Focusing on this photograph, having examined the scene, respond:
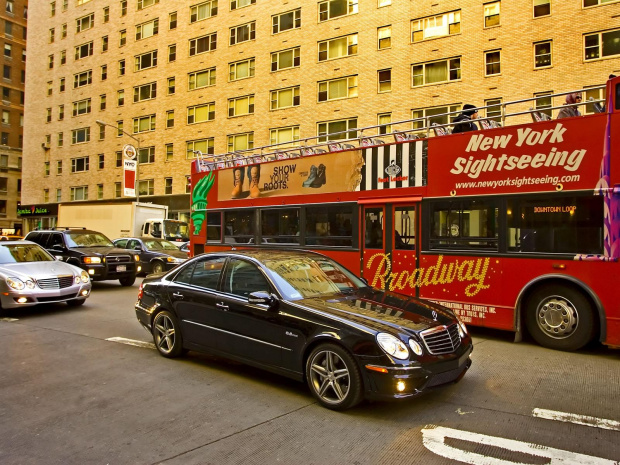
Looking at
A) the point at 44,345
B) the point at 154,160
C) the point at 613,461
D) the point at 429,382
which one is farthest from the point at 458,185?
the point at 154,160

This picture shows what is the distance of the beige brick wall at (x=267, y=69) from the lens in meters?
23.5

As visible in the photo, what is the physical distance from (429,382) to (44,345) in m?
5.79

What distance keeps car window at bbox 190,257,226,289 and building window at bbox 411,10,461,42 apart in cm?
2493

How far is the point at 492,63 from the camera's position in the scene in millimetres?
24719

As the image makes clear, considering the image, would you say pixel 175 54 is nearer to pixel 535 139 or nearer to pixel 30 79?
pixel 30 79

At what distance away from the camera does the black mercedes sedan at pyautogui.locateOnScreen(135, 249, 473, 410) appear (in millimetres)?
4094

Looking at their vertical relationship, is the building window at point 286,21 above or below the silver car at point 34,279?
above

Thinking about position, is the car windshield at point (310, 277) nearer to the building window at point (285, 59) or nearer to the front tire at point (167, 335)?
the front tire at point (167, 335)

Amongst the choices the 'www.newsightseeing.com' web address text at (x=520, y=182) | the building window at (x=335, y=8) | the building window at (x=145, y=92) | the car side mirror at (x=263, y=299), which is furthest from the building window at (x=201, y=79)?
the car side mirror at (x=263, y=299)

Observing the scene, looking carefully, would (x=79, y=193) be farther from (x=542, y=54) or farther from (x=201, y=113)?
(x=542, y=54)

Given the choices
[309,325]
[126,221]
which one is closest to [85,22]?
[126,221]

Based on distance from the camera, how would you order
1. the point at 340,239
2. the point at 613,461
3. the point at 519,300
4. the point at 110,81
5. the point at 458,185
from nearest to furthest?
1. the point at 613,461
2. the point at 519,300
3. the point at 458,185
4. the point at 340,239
5. the point at 110,81

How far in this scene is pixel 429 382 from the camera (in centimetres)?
409

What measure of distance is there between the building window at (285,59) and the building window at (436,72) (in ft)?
29.2
